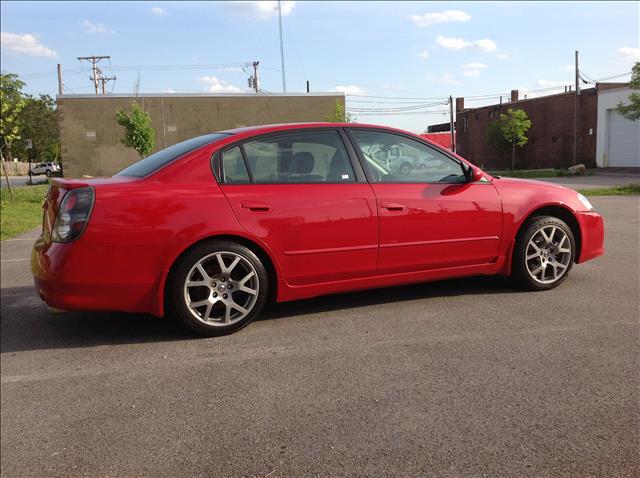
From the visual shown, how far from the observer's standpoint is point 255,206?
407 centimetres

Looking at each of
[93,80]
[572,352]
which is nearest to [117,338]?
[572,352]

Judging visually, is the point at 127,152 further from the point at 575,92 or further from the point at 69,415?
the point at 69,415

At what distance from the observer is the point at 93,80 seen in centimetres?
6109

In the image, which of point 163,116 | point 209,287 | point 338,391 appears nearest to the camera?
point 338,391

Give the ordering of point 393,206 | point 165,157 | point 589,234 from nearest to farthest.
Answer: point 165,157 < point 393,206 < point 589,234

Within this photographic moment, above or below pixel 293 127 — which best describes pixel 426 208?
below

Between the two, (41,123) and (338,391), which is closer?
(338,391)

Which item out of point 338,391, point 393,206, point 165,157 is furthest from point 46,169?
point 338,391

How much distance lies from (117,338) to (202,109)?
36735 mm

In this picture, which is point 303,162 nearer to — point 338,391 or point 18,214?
point 338,391

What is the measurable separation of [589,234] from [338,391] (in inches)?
134

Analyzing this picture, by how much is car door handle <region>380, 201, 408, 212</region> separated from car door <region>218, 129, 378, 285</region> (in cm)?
9

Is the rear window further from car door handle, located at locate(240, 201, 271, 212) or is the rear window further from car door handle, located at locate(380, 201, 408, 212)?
car door handle, located at locate(380, 201, 408, 212)

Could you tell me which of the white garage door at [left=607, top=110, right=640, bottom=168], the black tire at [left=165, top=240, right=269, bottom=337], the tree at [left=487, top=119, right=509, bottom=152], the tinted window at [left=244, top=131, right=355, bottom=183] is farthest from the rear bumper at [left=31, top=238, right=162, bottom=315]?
the tree at [left=487, top=119, right=509, bottom=152]
